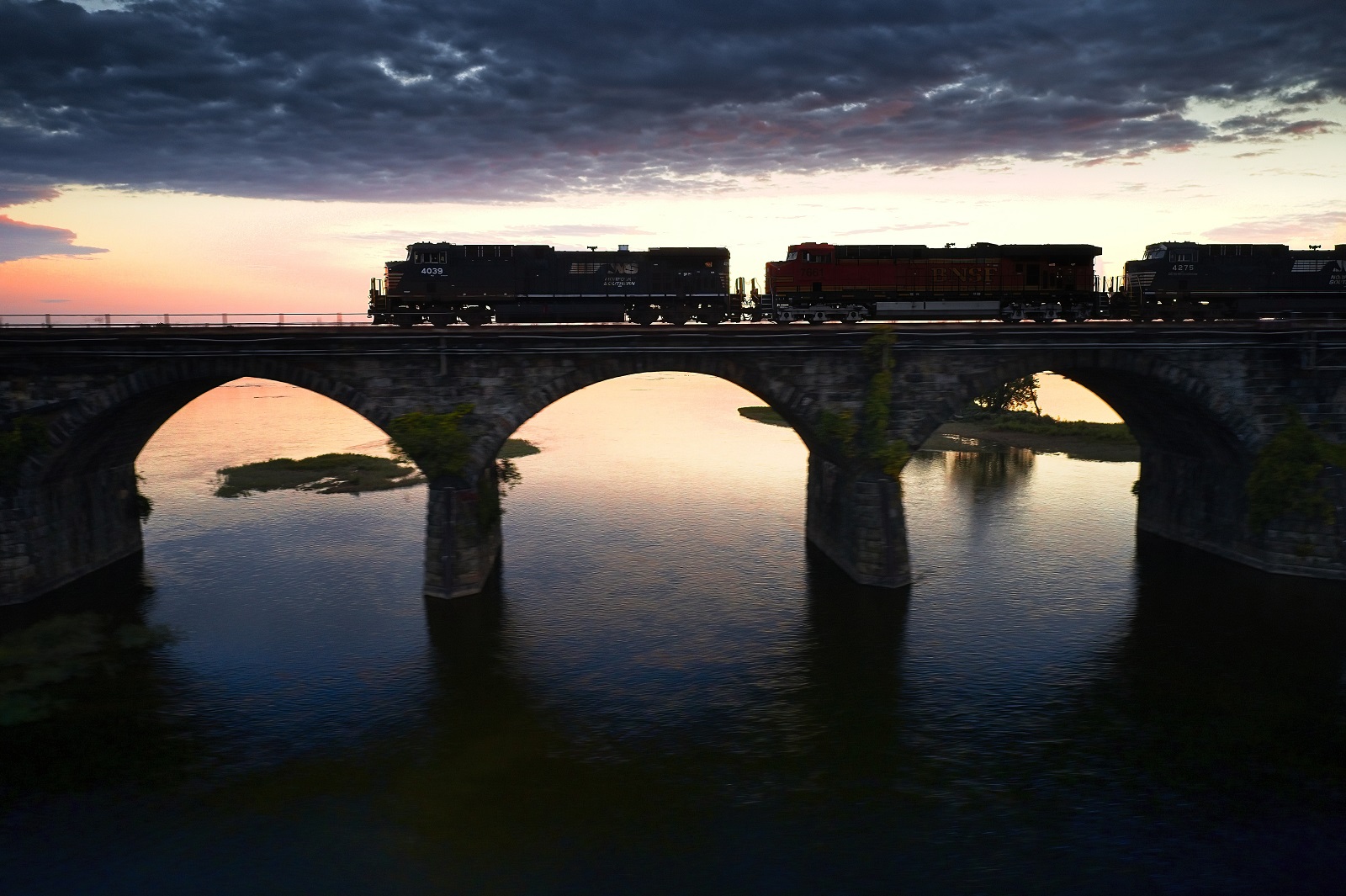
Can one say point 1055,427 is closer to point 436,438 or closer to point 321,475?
point 321,475

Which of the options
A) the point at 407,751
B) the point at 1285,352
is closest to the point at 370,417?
the point at 407,751

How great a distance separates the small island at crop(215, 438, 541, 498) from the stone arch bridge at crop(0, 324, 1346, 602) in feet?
67.3

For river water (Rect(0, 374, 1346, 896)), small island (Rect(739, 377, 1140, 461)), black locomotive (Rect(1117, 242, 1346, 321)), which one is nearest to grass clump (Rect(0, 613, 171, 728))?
river water (Rect(0, 374, 1346, 896))

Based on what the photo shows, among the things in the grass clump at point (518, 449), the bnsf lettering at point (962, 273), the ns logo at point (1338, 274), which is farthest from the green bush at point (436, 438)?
the ns logo at point (1338, 274)

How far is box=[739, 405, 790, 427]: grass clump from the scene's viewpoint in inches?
3726

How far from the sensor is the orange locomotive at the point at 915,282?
42.0m

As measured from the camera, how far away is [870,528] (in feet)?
109

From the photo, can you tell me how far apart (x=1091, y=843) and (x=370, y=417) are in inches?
1032

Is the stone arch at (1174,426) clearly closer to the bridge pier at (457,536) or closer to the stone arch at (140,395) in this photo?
the bridge pier at (457,536)

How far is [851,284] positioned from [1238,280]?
19.4m

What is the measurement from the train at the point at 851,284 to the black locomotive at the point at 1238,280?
5 cm

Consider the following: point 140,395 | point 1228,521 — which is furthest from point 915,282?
point 140,395

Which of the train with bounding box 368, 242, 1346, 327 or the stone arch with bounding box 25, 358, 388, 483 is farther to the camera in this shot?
the train with bounding box 368, 242, 1346, 327

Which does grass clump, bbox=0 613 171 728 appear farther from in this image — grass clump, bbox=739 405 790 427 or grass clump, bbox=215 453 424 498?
grass clump, bbox=739 405 790 427
